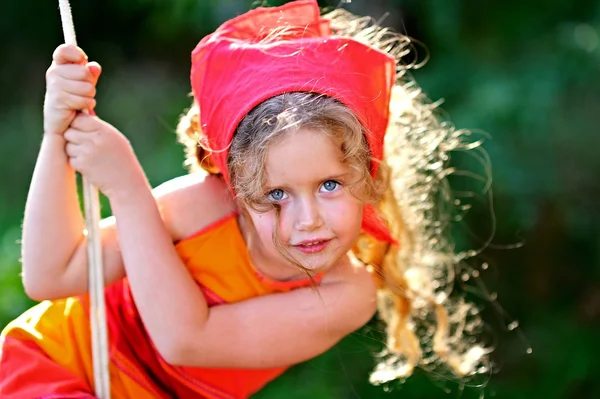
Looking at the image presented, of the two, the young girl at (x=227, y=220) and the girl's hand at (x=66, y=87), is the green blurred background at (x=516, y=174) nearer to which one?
the young girl at (x=227, y=220)

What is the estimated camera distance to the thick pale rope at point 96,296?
3.96 ft

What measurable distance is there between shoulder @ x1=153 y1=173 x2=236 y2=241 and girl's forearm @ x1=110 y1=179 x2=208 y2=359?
0.22ft

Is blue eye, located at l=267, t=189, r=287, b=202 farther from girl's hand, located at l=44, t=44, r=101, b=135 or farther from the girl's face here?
girl's hand, located at l=44, t=44, r=101, b=135

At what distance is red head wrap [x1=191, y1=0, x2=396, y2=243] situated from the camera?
46.2 inches

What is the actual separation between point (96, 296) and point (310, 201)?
0.30 metres

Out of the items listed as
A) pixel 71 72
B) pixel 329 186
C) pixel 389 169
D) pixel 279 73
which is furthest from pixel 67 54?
pixel 389 169

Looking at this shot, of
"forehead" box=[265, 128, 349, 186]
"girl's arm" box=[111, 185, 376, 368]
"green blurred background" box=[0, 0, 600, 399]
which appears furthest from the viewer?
"green blurred background" box=[0, 0, 600, 399]

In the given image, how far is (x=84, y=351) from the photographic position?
1.33 metres

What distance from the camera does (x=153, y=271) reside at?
1226mm

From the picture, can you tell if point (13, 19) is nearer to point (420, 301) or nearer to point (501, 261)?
point (501, 261)

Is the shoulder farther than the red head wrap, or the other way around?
the shoulder

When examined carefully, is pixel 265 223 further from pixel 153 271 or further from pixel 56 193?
pixel 56 193

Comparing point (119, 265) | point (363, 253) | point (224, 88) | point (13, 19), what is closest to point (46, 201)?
point (119, 265)

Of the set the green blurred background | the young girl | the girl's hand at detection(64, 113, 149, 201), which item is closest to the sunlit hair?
the young girl
